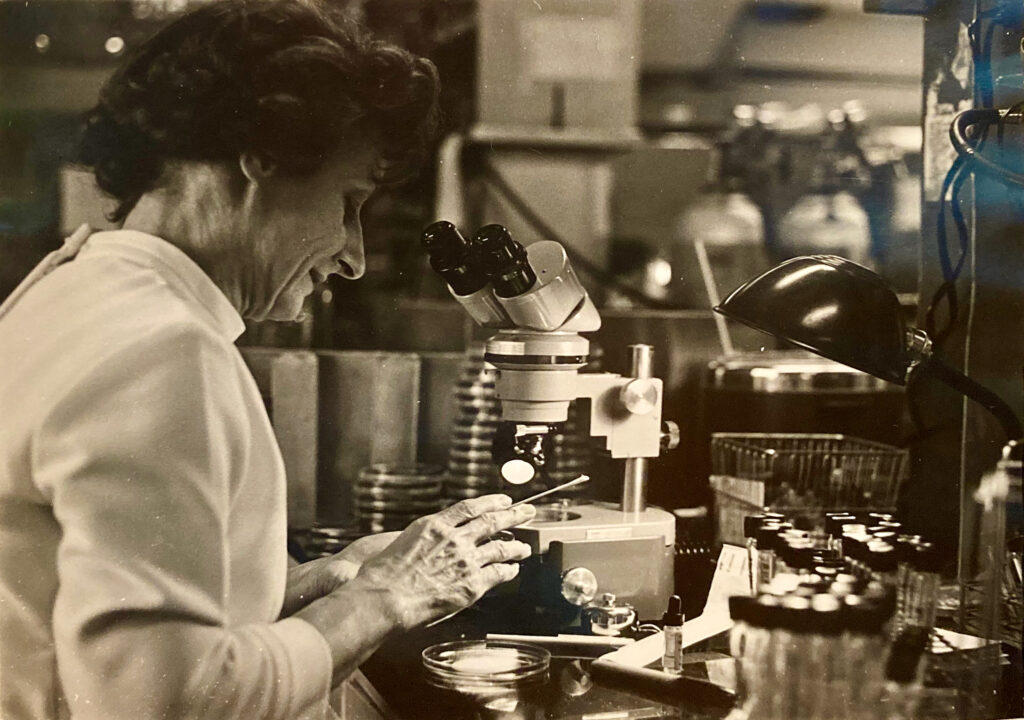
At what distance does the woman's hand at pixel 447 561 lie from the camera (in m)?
1.54

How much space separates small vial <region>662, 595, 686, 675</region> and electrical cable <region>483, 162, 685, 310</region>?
0.54m

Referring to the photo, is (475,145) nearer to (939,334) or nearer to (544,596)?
(544,596)

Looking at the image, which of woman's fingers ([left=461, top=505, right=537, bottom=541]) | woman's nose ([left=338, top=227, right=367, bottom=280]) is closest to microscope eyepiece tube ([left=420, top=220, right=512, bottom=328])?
woman's nose ([left=338, top=227, right=367, bottom=280])

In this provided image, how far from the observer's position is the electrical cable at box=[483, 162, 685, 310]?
1.59 meters

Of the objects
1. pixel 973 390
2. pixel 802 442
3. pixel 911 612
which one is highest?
pixel 973 390

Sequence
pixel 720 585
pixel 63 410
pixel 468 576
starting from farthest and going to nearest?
1. pixel 720 585
2. pixel 468 576
3. pixel 63 410

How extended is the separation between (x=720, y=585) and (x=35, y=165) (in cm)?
141

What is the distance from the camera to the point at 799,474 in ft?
5.66

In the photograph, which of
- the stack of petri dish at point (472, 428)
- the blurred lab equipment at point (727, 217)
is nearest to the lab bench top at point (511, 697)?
the stack of petri dish at point (472, 428)

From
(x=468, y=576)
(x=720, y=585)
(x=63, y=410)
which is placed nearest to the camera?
(x=63, y=410)

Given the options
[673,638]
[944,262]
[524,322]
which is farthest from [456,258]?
[944,262]

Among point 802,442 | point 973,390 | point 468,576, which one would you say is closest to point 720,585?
point 802,442

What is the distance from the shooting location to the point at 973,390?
1760 mm

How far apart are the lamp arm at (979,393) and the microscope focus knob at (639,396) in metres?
0.56
